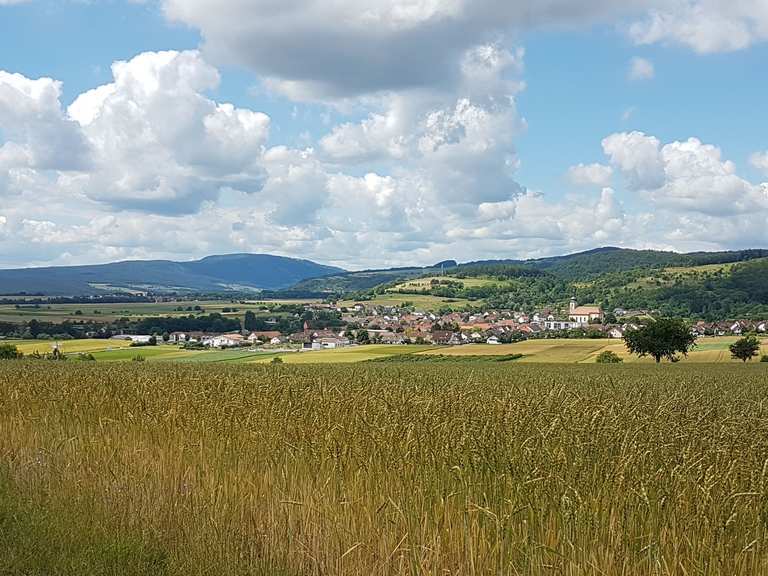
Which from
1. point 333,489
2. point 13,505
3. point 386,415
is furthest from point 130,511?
point 386,415

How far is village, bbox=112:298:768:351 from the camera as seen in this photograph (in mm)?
107875

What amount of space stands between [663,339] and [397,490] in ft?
241

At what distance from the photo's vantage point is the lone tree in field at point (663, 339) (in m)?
74.1

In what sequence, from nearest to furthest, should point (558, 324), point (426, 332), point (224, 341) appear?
point (224, 341), point (426, 332), point (558, 324)

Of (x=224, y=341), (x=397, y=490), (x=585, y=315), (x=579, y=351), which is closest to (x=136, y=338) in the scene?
(x=224, y=341)

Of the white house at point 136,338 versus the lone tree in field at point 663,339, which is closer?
the lone tree in field at point 663,339

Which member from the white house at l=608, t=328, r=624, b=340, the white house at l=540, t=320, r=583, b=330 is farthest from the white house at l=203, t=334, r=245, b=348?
the white house at l=540, t=320, r=583, b=330

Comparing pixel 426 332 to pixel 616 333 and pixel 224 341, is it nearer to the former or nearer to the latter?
pixel 616 333

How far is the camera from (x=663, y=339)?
2911 inches

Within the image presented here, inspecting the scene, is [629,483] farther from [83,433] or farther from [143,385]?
[143,385]

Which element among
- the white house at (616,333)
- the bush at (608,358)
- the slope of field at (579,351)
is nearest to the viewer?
the bush at (608,358)

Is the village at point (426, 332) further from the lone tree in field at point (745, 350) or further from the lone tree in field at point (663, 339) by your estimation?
the lone tree in field at point (745, 350)

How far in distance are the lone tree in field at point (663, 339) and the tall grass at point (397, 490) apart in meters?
69.3

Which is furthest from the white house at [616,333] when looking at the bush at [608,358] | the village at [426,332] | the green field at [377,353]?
the bush at [608,358]
